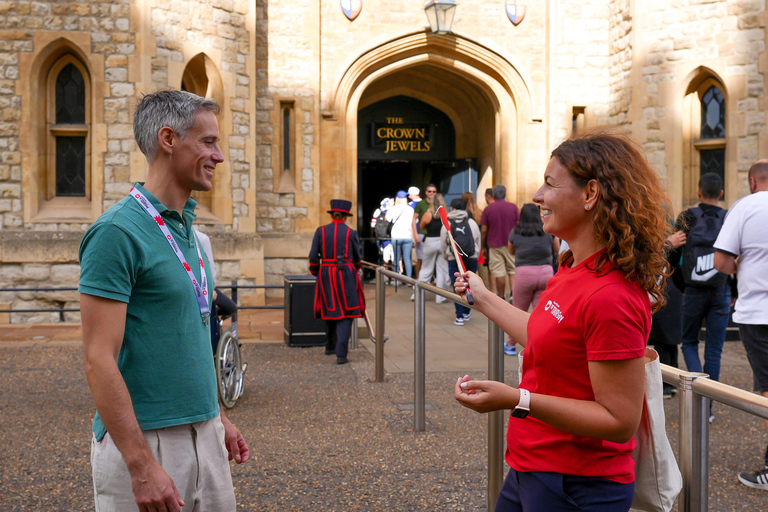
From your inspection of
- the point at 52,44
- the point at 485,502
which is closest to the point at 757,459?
the point at 485,502

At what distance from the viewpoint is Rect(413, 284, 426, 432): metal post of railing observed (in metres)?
5.21

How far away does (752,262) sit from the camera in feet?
14.4

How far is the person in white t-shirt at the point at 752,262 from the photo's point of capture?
4.29 m

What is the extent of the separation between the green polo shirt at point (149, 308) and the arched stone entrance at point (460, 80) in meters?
11.5

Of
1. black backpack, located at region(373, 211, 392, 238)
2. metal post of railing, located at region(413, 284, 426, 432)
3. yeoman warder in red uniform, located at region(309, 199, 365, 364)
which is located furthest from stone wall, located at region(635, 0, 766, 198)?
metal post of railing, located at region(413, 284, 426, 432)

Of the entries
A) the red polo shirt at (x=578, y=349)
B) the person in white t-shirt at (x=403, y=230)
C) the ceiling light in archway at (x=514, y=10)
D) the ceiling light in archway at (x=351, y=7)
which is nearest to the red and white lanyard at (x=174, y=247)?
the red polo shirt at (x=578, y=349)

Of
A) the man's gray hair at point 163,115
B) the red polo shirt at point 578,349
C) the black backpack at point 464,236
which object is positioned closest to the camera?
the red polo shirt at point 578,349

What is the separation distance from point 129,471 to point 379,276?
16.3 ft


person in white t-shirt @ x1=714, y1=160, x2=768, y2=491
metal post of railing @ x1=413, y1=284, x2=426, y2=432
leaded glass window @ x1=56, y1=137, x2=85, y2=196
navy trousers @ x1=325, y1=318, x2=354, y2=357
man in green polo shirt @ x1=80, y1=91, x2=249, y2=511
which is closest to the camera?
man in green polo shirt @ x1=80, y1=91, x2=249, y2=511

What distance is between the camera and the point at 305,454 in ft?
15.4

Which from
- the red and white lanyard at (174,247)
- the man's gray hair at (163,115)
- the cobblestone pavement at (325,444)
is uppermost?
the man's gray hair at (163,115)

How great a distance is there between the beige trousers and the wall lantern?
11645 mm

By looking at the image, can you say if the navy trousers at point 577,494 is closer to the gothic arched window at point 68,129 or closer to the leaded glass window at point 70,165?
the gothic arched window at point 68,129

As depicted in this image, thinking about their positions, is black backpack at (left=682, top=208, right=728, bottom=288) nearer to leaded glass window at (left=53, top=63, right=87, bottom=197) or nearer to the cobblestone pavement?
the cobblestone pavement
